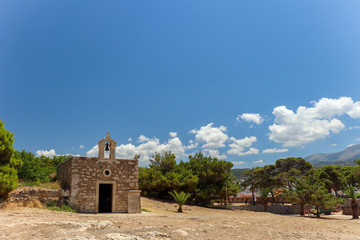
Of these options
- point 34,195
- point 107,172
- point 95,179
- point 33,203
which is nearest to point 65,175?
point 95,179

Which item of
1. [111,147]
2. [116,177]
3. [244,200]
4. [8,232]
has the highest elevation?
[111,147]

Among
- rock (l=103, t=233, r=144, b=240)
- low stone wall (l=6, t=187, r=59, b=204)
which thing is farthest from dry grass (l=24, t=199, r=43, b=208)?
rock (l=103, t=233, r=144, b=240)

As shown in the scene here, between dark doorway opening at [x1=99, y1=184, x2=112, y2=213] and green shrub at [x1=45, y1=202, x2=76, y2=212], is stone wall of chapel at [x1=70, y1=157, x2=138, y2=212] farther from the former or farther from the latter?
dark doorway opening at [x1=99, y1=184, x2=112, y2=213]

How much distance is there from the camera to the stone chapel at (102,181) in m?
15.9

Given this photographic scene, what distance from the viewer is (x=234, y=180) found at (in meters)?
32.1

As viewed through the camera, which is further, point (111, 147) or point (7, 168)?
point (111, 147)

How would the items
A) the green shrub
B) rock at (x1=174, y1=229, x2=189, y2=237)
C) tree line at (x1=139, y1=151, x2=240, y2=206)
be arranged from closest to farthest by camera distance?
rock at (x1=174, y1=229, x2=189, y2=237) → the green shrub → tree line at (x1=139, y1=151, x2=240, y2=206)

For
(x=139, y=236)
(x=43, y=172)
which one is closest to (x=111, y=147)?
(x=43, y=172)

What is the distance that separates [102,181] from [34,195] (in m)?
3.69

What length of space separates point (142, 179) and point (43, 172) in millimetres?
9704

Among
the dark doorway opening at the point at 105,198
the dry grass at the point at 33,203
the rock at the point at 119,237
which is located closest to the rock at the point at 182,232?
the rock at the point at 119,237

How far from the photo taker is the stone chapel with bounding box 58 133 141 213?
52.0 feet

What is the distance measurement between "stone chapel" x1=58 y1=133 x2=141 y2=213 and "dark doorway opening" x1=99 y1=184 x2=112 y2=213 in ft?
0.09

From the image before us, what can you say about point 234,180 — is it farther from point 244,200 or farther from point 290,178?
point 244,200
